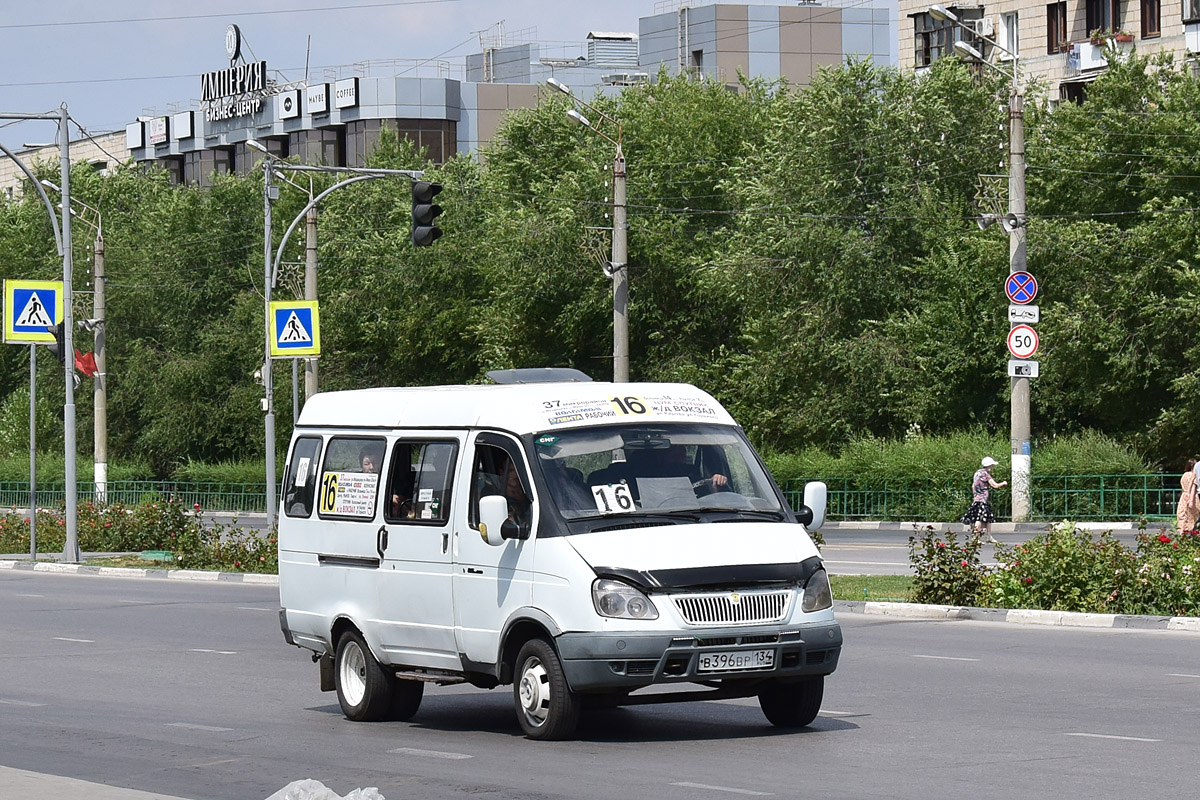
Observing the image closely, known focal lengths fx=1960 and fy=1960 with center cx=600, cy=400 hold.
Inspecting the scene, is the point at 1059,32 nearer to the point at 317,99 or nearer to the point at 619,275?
the point at 619,275

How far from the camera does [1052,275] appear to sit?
46438 millimetres

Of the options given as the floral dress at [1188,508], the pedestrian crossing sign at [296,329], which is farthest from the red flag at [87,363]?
the floral dress at [1188,508]

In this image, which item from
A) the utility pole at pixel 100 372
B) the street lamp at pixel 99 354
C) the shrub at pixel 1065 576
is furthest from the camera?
the utility pole at pixel 100 372

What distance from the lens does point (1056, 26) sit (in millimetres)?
67938

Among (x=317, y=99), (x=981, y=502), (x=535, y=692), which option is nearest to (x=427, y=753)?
(x=535, y=692)

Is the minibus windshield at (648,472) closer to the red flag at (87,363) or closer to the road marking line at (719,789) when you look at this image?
the road marking line at (719,789)

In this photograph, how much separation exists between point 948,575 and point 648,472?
993 centimetres

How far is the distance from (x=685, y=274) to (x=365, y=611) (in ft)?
152

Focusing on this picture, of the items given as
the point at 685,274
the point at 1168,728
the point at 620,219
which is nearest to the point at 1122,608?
the point at 1168,728

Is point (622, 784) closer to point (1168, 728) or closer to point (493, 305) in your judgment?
point (1168, 728)

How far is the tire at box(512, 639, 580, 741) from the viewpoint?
37.4 ft

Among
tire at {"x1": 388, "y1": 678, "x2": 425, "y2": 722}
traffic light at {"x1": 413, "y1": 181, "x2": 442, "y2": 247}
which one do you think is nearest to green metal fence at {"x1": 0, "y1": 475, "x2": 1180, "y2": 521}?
traffic light at {"x1": 413, "y1": 181, "x2": 442, "y2": 247}

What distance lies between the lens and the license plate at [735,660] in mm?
11250

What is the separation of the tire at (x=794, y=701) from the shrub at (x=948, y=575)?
9.08 metres
